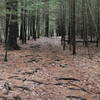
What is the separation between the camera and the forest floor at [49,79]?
5.88 meters

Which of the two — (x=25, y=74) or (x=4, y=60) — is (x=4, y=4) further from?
(x=25, y=74)

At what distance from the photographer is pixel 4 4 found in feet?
33.7

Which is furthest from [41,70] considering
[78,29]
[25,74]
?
[78,29]

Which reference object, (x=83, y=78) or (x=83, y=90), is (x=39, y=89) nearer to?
(x=83, y=90)

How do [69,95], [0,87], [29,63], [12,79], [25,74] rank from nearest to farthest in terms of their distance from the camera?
[69,95] < [0,87] < [12,79] < [25,74] < [29,63]

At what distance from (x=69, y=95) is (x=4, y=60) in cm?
546

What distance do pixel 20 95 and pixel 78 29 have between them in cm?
2531

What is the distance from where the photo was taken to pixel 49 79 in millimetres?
7367

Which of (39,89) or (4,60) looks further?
(4,60)

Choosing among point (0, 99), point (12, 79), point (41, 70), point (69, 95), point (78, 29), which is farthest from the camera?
point (78, 29)

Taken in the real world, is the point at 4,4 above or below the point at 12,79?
above

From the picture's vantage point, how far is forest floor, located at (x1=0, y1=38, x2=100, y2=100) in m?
5.88

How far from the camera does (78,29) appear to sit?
30.2 m

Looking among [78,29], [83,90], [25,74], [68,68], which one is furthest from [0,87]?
[78,29]
